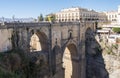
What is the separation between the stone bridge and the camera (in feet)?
65.4

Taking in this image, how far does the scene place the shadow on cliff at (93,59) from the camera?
92.9 feet

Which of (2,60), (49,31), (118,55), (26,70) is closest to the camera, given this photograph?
(2,60)

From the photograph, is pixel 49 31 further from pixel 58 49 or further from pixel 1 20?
pixel 1 20

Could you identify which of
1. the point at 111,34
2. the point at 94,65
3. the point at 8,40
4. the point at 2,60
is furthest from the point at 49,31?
the point at 111,34

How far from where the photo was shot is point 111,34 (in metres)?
30.8

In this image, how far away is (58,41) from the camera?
2445cm

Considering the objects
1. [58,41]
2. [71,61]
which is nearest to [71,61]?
[71,61]

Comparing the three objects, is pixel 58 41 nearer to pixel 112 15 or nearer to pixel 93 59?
pixel 93 59

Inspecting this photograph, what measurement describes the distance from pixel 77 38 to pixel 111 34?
6377 millimetres

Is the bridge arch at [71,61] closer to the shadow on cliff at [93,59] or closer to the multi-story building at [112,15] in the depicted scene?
the shadow on cliff at [93,59]

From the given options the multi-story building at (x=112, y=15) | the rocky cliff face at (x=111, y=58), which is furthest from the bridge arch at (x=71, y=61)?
the multi-story building at (x=112, y=15)

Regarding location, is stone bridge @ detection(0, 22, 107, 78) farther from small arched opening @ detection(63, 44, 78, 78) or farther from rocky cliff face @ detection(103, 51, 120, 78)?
rocky cliff face @ detection(103, 51, 120, 78)

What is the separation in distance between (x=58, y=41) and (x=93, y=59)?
25.8ft

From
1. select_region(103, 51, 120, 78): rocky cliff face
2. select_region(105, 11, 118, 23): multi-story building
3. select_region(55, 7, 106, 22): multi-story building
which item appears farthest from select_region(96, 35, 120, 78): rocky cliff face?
select_region(105, 11, 118, 23): multi-story building
